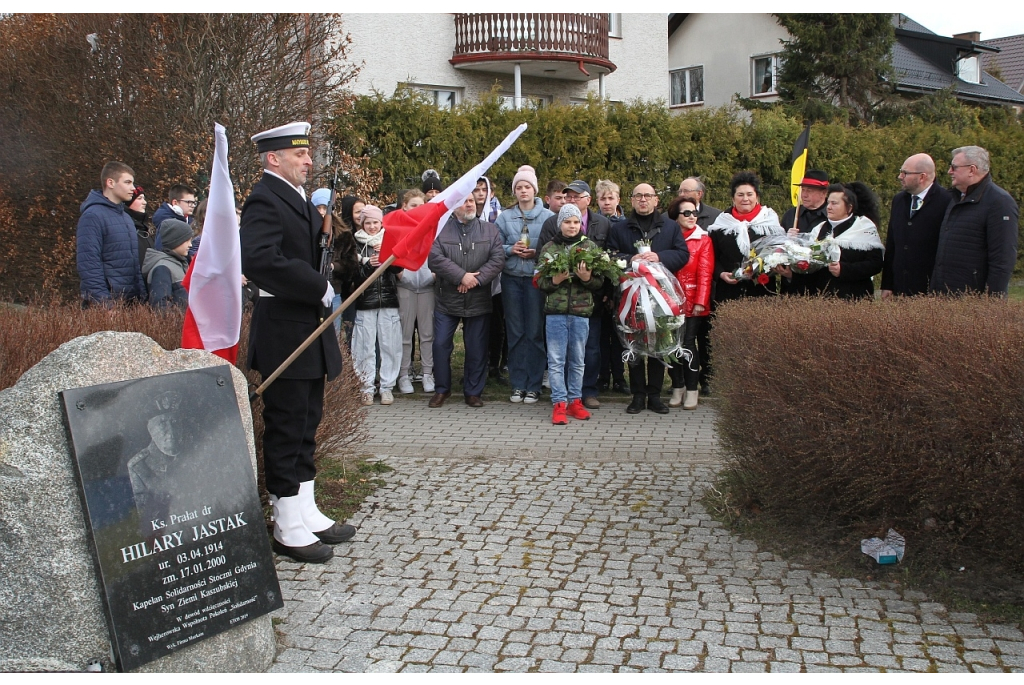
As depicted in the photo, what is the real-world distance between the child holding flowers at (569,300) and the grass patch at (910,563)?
10.3 ft

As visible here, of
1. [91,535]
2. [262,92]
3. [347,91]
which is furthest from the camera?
[347,91]

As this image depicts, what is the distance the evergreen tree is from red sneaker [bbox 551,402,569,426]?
68.5 ft

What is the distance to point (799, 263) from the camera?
795cm

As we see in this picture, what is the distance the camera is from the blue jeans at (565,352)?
8562 millimetres

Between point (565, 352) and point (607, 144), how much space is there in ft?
26.7

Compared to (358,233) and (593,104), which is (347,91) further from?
(358,233)

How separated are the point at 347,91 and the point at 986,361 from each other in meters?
12.6

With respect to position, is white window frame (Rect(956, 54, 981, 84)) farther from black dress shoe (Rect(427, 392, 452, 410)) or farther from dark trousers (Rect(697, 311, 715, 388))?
black dress shoe (Rect(427, 392, 452, 410))

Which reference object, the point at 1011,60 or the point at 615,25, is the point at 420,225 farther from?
the point at 1011,60

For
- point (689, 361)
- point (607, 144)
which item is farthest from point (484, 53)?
point (689, 361)

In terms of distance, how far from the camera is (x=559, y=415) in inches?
334

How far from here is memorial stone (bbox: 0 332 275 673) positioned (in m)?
3.47

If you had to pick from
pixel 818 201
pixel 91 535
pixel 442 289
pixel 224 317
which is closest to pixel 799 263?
pixel 818 201

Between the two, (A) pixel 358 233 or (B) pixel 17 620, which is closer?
(B) pixel 17 620
